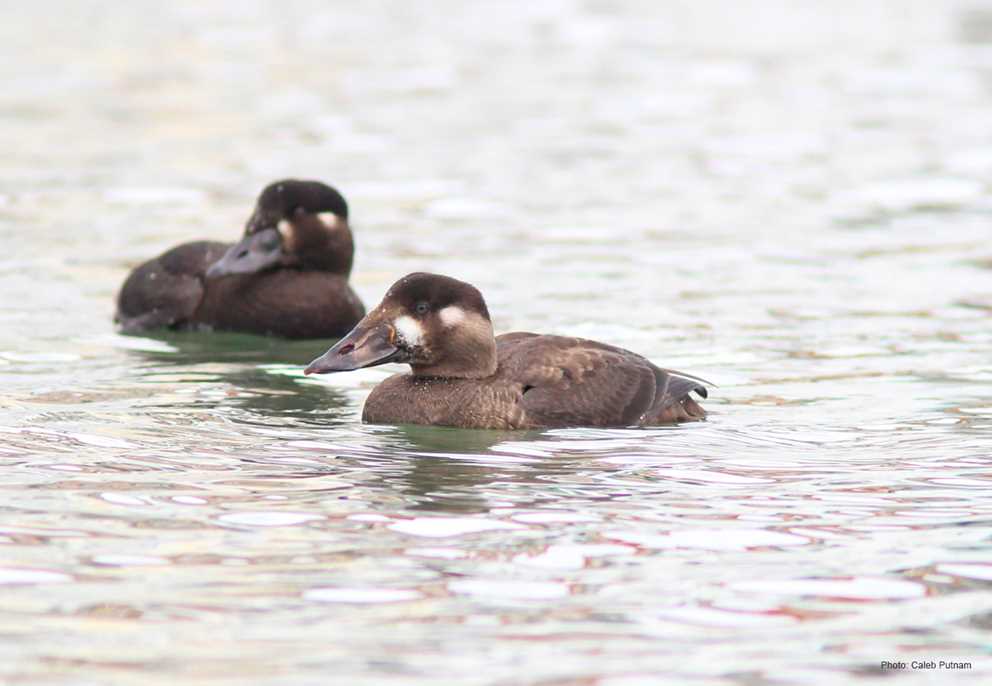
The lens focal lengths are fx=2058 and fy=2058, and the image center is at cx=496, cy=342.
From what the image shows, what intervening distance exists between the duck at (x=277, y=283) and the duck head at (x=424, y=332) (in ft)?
8.93

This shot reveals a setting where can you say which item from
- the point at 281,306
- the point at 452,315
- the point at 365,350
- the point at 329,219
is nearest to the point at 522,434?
the point at 452,315

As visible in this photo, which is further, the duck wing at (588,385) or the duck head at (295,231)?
the duck head at (295,231)

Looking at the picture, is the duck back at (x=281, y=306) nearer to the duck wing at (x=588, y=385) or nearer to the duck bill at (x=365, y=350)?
the duck wing at (x=588, y=385)

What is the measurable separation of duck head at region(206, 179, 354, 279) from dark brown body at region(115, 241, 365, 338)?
0.12m

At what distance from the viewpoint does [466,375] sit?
8.99 m

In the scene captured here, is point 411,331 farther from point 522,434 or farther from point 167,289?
point 167,289

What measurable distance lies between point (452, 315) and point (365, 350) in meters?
0.41

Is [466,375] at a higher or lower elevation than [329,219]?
lower

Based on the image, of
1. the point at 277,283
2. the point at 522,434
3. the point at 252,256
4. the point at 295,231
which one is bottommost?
the point at 522,434

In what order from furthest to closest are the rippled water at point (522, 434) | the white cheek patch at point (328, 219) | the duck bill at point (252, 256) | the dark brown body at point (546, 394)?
1. the white cheek patch at point (328, 219)
2. the duck bill at point (252, 256)
3. the dark brown body at point (546, 394)
4. the rippled water at point (522, 434)

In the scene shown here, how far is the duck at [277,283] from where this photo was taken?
460 inches

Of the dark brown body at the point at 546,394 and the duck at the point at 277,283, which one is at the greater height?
the duck at the point at 277,283

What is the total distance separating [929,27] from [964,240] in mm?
13867

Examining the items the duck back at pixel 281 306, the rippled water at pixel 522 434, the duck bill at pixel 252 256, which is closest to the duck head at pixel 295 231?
the duck bill at pixel 252 256
